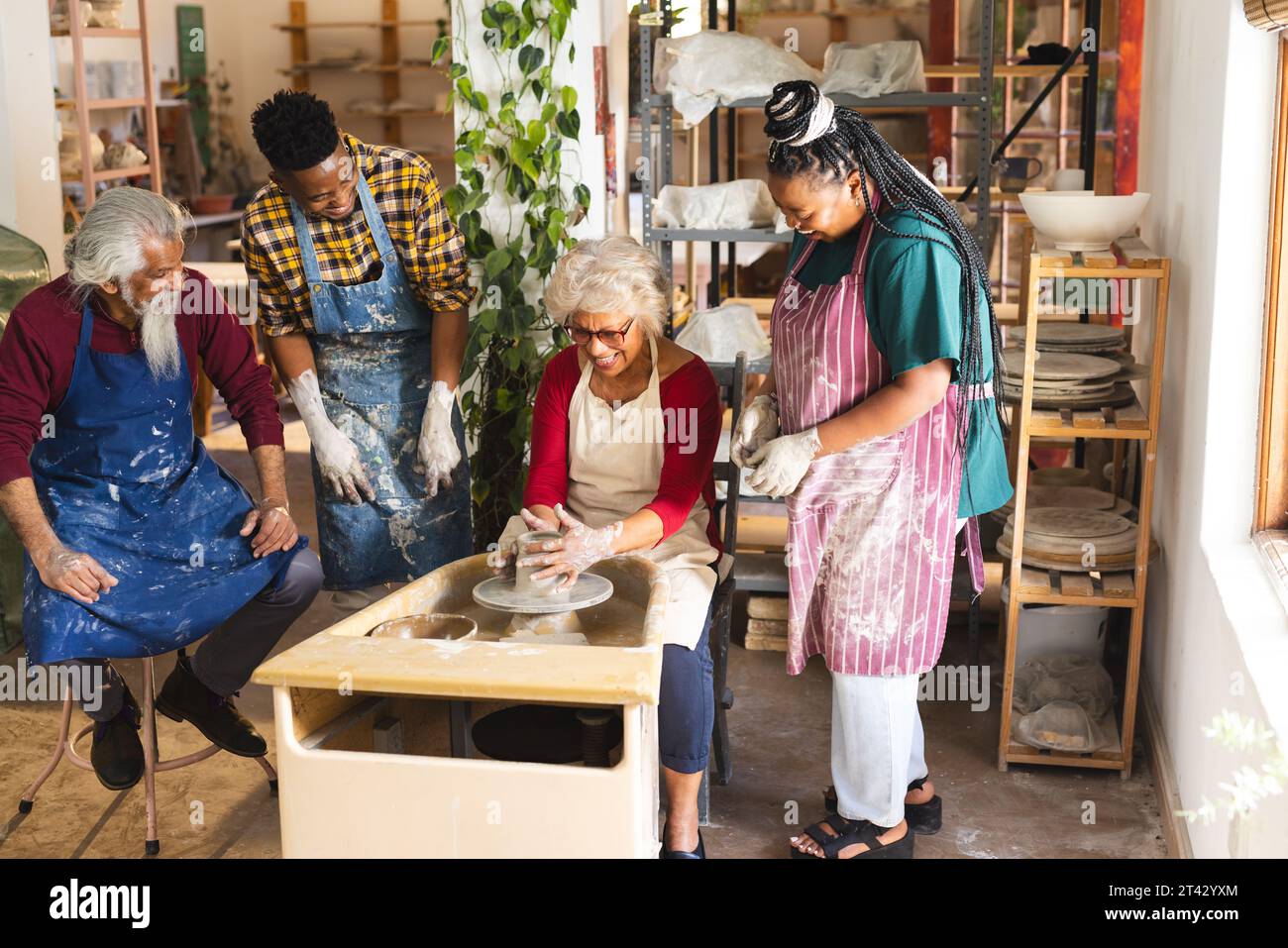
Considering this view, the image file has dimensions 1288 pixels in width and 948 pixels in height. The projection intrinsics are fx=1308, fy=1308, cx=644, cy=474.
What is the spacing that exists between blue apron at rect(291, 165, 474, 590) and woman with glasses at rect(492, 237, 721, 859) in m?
0.47

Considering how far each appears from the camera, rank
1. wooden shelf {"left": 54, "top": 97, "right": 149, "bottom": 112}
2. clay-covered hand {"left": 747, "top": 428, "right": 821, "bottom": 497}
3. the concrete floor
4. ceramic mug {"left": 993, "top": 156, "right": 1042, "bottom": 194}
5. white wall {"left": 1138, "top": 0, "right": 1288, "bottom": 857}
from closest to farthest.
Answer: white wall {"left": 1138, "top": 0, "right": 1288, "bottom": 857} < clay-covered hand {"left": 747, "top": 428, "right": 821, "bottom": 497} < the concrete floor < ceramic mug {"left": 993, "top": 156, "right": 1042, "bottom": 194} < wooden shelf {"left": 54, "top": 97, "right": 149, "bottom": 112}

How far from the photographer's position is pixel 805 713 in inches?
140

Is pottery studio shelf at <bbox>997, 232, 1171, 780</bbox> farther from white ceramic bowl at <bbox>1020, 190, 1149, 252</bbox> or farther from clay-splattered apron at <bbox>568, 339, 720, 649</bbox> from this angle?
clay-splattered apron at <bbox>568, 339, 720, 649</bbox>

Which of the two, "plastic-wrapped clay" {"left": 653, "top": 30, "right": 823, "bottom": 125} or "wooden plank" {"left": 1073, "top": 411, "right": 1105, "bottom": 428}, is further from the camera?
"plastic-wrapped clay" {"left": 653, "top": 30, "right": 823, "bottom": 125}

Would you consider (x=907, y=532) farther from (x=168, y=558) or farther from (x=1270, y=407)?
(x=168, y=558)

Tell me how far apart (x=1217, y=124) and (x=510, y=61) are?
74.3 inches

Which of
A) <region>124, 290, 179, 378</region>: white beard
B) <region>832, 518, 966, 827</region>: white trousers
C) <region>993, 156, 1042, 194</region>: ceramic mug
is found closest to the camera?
<region>832, 518, 966, 827</region>: white trousers

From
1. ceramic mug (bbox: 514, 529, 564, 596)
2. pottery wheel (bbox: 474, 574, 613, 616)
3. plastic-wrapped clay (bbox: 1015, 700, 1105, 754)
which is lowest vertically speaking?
plastic-wrapped clay (bbox: 1015, 700, 1105, 754)

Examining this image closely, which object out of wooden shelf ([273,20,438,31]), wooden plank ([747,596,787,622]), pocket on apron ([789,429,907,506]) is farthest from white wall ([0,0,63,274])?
wooden shelf ([273,20,438,31])

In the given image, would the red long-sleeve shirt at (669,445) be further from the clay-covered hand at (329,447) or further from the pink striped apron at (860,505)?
the clay-covered hand at (329,447)

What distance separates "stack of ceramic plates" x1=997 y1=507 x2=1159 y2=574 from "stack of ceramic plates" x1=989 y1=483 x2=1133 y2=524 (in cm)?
16

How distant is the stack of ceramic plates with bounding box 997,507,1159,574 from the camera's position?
3133 mm

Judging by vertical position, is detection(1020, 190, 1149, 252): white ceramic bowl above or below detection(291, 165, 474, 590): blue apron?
above
